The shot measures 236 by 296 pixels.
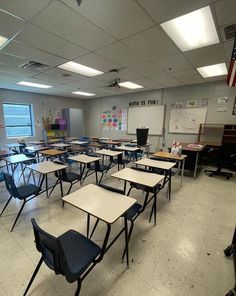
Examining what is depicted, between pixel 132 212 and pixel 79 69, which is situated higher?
pixel 79 69

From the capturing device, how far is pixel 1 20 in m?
1.91

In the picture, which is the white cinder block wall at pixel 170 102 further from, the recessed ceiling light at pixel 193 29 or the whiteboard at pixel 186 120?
the recessed ceiling light at pixel 193 29

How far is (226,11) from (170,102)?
444cm

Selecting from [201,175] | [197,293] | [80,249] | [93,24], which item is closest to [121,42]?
[93,24]

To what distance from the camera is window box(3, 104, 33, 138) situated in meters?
6.37

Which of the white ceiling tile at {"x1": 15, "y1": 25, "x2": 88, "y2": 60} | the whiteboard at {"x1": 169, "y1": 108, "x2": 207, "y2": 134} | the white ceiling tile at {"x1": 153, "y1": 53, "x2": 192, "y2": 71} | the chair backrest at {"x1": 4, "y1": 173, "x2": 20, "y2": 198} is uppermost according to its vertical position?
the white ceiling tile at {"x1": 153, "y1": 53, "x2": 192, "y2": 71}

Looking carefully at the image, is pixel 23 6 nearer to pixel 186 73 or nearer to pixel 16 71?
pixel 16 71

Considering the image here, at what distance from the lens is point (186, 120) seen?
5848mm

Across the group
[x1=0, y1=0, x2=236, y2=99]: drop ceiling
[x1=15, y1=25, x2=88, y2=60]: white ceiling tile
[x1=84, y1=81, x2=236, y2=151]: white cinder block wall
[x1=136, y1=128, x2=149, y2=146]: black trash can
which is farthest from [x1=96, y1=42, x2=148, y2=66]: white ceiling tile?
[x1=84, y1=81, x2=236, y2=151]: white cinder block wall

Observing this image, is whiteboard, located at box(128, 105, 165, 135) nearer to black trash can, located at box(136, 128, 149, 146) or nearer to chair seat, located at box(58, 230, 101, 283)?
black trash can, located at box(136, 128, 149, 146)

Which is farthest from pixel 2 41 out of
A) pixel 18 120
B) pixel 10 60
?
pixel 18 120

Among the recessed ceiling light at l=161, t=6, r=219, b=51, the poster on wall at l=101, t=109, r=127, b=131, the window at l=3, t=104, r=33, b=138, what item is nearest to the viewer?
the recessed ceiling light at l=161, t=6, r=219, b=51

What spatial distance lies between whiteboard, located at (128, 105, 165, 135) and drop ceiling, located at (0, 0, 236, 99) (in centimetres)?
255

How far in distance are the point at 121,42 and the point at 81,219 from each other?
9.62 ft
